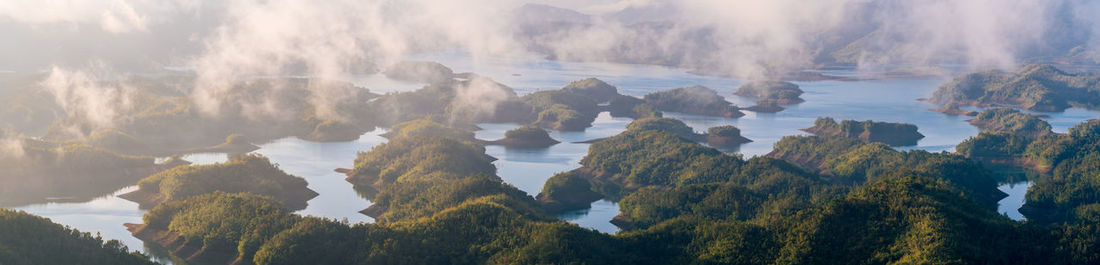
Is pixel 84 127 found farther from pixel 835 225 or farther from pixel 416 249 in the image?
pixel 835 225

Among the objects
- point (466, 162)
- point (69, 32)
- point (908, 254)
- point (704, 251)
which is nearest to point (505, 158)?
point (466, 162)

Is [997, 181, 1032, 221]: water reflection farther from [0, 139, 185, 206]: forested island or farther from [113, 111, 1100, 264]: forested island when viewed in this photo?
[0, 139, 185, 206]: forested island

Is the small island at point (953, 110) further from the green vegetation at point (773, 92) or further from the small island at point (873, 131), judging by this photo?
the small island at point (873, 131)

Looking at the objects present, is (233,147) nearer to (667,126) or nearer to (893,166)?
(667,126)

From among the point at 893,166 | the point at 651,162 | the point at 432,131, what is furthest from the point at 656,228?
the point at 432,131

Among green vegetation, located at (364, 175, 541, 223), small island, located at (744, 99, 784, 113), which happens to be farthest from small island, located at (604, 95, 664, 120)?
green vegetation, located at (364, 175, 541, 223)

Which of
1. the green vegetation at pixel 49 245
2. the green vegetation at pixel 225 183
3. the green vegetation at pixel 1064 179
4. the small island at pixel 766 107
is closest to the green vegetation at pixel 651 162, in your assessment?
the green vegetation at pixel 1064 179
